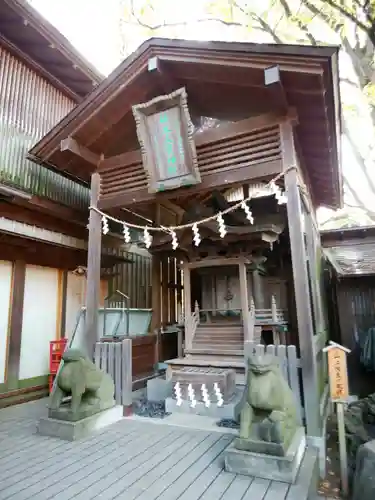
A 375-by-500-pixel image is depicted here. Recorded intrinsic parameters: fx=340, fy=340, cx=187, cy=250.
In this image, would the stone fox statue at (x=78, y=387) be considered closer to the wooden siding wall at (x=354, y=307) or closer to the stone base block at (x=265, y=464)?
the stone base block at (x=265, y=464)

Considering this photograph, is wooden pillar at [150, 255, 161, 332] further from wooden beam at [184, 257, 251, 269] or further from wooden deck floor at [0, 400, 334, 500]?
wooden deck floor at [0, 400, 334, 500]

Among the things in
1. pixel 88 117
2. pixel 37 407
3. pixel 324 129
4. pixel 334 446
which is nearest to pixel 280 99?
pixel 324 129

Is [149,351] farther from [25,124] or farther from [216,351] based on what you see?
[25,124]

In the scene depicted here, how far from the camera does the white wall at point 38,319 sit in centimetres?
786

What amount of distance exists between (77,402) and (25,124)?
6.51 meters

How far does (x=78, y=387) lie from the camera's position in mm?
4895

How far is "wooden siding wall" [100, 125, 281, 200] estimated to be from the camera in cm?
552

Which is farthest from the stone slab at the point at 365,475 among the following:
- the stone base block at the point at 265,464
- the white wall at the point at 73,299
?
the white wall at the point at 73,299

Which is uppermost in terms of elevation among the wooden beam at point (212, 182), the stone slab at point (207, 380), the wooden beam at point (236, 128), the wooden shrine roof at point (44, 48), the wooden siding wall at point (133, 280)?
the wooden shrine roof at point (44, 48)

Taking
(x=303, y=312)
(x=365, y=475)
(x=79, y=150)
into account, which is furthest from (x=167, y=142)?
(x=365, y=475)

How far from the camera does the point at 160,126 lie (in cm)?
574

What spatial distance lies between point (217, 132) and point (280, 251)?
4788 millimetres

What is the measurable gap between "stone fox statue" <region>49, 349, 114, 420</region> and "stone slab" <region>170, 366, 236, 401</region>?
156 centimetres

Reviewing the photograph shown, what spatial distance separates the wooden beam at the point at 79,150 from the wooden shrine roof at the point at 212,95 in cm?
2
